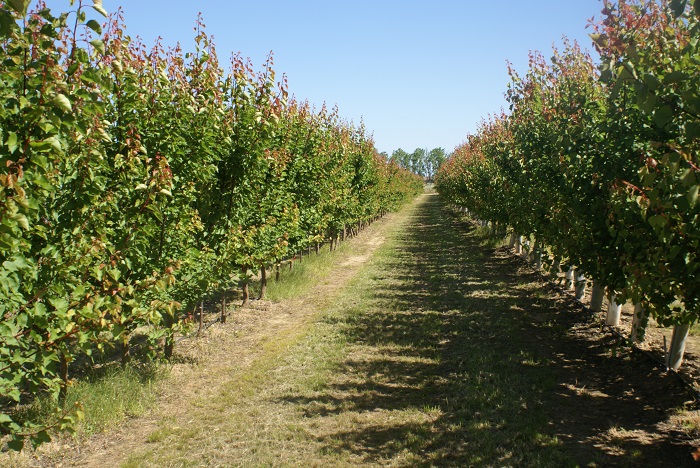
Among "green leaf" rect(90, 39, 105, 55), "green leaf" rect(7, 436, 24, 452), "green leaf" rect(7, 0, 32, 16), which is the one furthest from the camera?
"green leaf" rect(7, 436, 24, 452)

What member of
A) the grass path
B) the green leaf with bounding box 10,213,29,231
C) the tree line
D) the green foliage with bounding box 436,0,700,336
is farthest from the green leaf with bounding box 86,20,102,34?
the tree line

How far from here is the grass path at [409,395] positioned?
5039 mm

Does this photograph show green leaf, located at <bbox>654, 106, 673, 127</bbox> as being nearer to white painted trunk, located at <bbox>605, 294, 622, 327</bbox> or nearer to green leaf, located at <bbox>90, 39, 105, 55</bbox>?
green leaf, located at <bbox>90, 39, 105, 55</bbox>

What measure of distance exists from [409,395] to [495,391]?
1.15 meters

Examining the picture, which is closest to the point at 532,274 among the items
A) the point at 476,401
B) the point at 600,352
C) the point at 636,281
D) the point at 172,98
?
the point at 600,352

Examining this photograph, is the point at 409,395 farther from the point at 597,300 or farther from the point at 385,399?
the point at 597,300

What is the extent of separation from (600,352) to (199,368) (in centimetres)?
648

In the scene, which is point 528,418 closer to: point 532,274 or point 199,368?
point 199,368

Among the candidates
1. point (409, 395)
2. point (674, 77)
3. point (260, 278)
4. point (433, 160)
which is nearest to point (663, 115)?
point (674, 77)

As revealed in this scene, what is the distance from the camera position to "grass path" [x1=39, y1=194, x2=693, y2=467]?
5.04 metres

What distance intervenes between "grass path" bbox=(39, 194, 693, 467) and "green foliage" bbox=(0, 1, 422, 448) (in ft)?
3.94

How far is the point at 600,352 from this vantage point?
7781mm

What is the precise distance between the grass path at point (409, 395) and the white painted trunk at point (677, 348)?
263mm

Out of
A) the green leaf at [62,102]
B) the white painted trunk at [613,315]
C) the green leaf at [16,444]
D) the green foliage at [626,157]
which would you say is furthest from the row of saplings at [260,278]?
the white painted trunk at [613,315]
